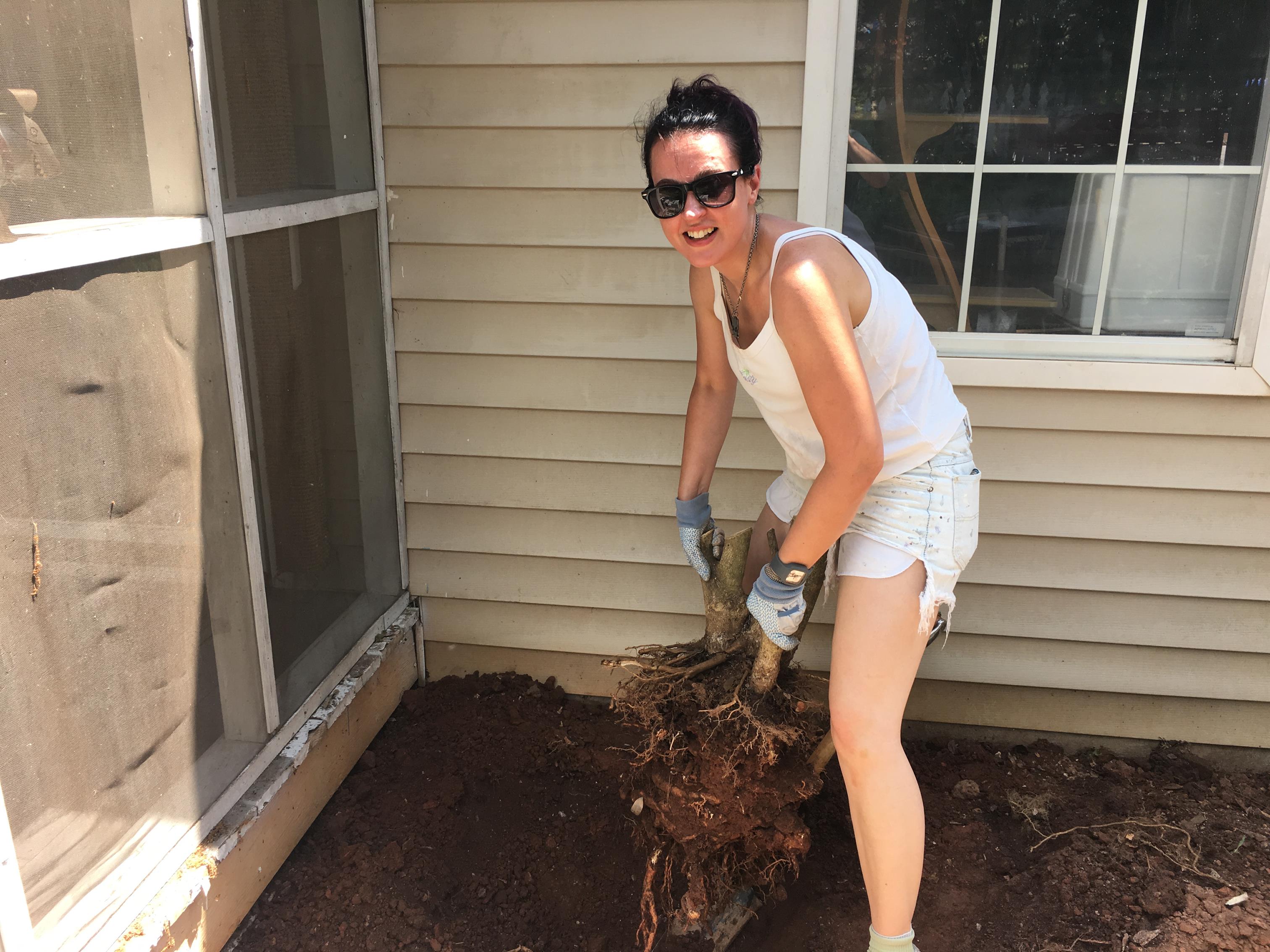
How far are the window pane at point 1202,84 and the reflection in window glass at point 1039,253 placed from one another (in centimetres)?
17

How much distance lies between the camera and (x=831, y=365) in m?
1.72

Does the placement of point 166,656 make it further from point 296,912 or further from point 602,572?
point 602,572

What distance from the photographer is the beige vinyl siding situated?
268 cm

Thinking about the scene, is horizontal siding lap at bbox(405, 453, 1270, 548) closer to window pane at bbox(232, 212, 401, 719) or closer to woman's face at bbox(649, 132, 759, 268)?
window pane at bbox(232, 212, 401, 719)

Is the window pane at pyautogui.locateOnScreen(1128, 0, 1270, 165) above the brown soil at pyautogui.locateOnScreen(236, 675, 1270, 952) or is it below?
above

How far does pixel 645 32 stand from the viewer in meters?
2.63

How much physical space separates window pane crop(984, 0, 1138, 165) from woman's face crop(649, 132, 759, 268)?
1080 mm

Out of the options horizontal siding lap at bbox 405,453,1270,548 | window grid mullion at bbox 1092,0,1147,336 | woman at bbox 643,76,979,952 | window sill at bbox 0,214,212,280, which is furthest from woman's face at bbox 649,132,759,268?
window grid mullion at bbox 1092,0,1147,336

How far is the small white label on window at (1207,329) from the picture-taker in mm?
2660

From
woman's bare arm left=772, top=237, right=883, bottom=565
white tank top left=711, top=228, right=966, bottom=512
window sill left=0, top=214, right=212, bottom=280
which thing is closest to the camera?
window sill left=0, top=214, right=212, bottom=280

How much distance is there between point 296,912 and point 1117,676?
2.46 m

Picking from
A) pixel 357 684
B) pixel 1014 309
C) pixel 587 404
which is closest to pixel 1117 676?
pixel 1014 309

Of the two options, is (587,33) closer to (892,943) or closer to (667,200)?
(667,200)

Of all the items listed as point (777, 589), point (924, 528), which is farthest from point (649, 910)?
point (924, 528)
